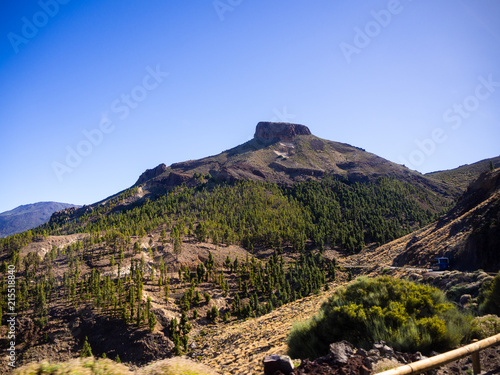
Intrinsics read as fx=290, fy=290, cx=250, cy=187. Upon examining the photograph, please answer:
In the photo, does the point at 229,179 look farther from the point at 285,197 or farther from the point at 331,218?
the point at 331,218

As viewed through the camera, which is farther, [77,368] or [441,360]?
[441,360]

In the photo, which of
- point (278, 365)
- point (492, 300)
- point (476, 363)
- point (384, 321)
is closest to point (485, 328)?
point (384, 321)

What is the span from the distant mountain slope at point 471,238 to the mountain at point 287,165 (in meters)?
65.9

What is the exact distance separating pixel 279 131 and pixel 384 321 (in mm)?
147900

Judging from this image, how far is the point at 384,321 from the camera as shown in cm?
791

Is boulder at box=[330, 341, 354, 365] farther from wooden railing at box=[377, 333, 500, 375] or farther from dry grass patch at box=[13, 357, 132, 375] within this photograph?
dry grass patch at box=[13, 357, 132, 375]

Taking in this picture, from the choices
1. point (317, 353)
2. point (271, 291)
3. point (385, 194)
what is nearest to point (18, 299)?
point (271, 291)

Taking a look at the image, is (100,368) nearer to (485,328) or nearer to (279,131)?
(485,328)

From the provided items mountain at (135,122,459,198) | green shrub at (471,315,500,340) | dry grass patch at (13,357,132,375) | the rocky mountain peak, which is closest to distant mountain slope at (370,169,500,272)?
green shrub at (471,315,500,340)

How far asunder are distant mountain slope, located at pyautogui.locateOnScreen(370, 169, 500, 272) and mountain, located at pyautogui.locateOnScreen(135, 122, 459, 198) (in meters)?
65.9

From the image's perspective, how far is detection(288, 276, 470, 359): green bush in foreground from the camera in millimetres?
7105

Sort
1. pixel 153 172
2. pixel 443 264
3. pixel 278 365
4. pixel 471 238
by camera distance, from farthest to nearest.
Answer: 1. pixel 153 172
2. pixel 443 264
3. pixel 471 238
4. pixel 278 365

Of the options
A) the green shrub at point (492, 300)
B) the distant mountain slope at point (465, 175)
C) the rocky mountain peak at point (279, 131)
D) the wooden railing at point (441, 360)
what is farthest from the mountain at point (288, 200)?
the wooden railing at point (441, 360)

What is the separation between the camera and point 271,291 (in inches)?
1378
